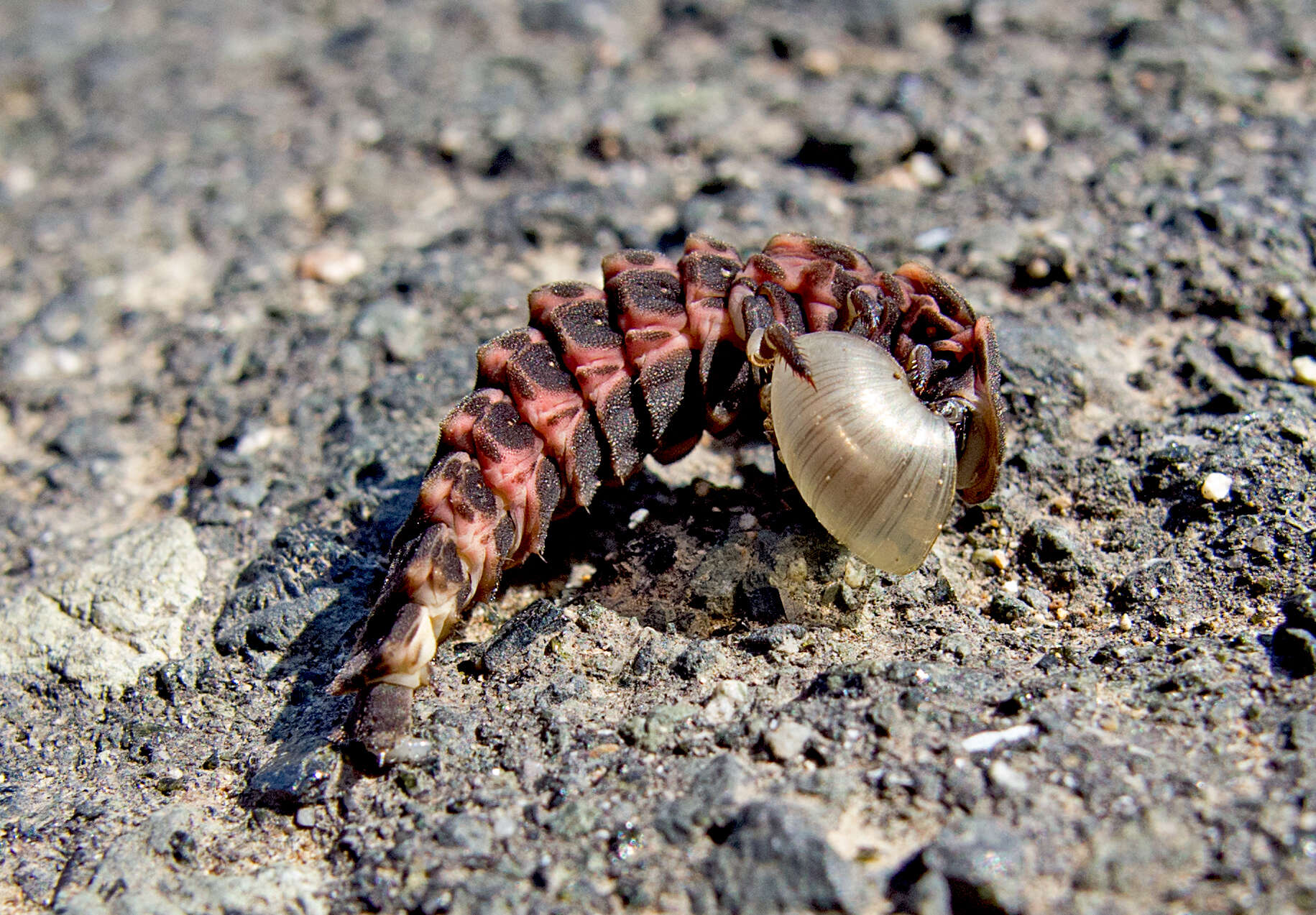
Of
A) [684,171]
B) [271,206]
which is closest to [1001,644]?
[684,171]

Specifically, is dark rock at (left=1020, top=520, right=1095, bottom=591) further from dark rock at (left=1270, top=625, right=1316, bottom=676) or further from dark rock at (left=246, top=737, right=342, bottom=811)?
dark rock at (left=246, top=737, right=342, bottom=811)

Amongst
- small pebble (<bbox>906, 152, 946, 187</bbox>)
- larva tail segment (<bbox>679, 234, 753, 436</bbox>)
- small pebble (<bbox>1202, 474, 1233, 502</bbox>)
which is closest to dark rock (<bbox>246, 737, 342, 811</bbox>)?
larva tail segment (<bbox>679, 234, 753, 436</bbox>)

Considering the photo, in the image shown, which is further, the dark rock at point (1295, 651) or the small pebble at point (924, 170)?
the small pebble at point (924, 170)

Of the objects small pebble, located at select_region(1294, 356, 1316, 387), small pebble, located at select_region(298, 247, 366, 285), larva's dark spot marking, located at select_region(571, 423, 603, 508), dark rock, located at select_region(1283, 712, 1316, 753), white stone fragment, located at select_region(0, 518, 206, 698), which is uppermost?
larva's dark spot marking, located at select_region(571, 423, 603, 508)

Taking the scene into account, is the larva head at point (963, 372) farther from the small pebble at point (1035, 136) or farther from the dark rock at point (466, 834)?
the small pebble at point (1035, 136)

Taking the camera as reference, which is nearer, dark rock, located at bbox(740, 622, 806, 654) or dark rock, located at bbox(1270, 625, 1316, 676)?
dark rock, located at bbox(1270, 625, 1316, 676)

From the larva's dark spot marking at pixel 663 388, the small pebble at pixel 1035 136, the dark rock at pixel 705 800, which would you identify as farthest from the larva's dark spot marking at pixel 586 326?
the small pebble at pixel 1035 136

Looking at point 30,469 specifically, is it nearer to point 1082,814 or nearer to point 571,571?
point 571,571
